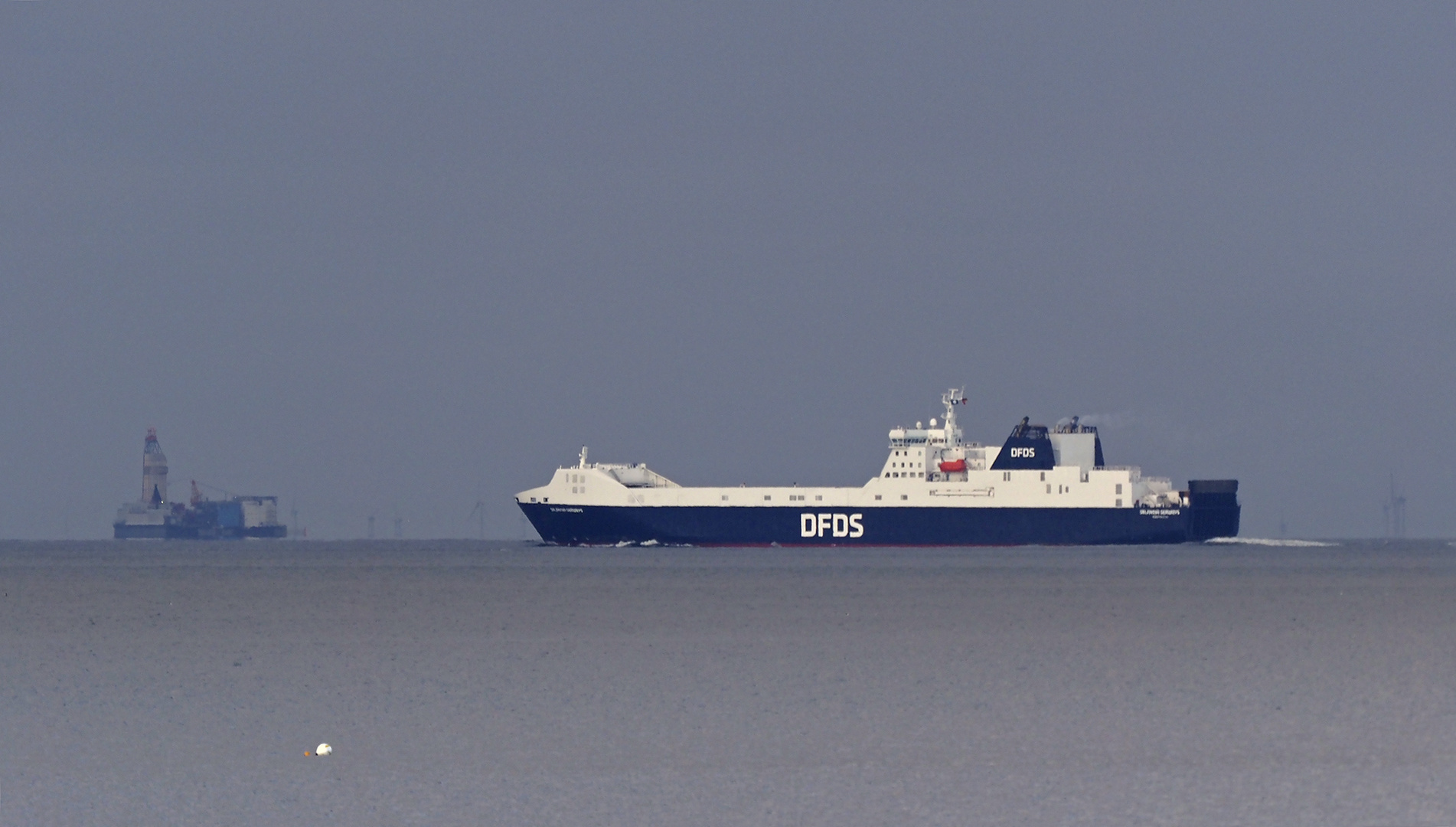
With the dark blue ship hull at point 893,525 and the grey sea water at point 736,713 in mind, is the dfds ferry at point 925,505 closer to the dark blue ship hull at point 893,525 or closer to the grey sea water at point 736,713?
the dark blue ship hull at point 893,525

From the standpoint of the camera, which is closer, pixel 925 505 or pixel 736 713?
pixel 736 713

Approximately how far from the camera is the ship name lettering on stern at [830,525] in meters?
106

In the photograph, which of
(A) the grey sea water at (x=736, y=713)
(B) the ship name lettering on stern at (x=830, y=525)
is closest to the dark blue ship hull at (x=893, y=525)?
(B) the ship name lettering on stern at (x=830, y=525)

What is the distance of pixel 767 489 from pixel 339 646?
219 feet

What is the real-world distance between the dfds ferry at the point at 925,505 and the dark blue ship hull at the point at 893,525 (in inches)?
2.4

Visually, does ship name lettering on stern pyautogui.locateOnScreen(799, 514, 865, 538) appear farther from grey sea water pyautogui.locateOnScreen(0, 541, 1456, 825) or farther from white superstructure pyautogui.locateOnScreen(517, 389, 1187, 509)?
grey sea water pyautogui.locateOnScreen(0, 541, 1456, 825)

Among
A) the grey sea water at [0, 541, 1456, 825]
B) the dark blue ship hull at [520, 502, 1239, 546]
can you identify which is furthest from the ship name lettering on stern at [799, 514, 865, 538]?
the grey sea water at [0, 541, 1456, 825]

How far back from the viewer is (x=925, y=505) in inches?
4166

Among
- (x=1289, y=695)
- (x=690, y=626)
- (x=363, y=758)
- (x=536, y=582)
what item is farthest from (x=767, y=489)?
(x=363, y=758)

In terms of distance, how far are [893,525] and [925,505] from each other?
219 cm

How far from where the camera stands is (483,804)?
18.8 m

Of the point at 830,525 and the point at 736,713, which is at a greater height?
the point at 830,525

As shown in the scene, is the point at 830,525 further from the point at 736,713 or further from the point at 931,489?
the point at 736,713

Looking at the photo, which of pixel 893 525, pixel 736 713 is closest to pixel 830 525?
pixel 893 525
